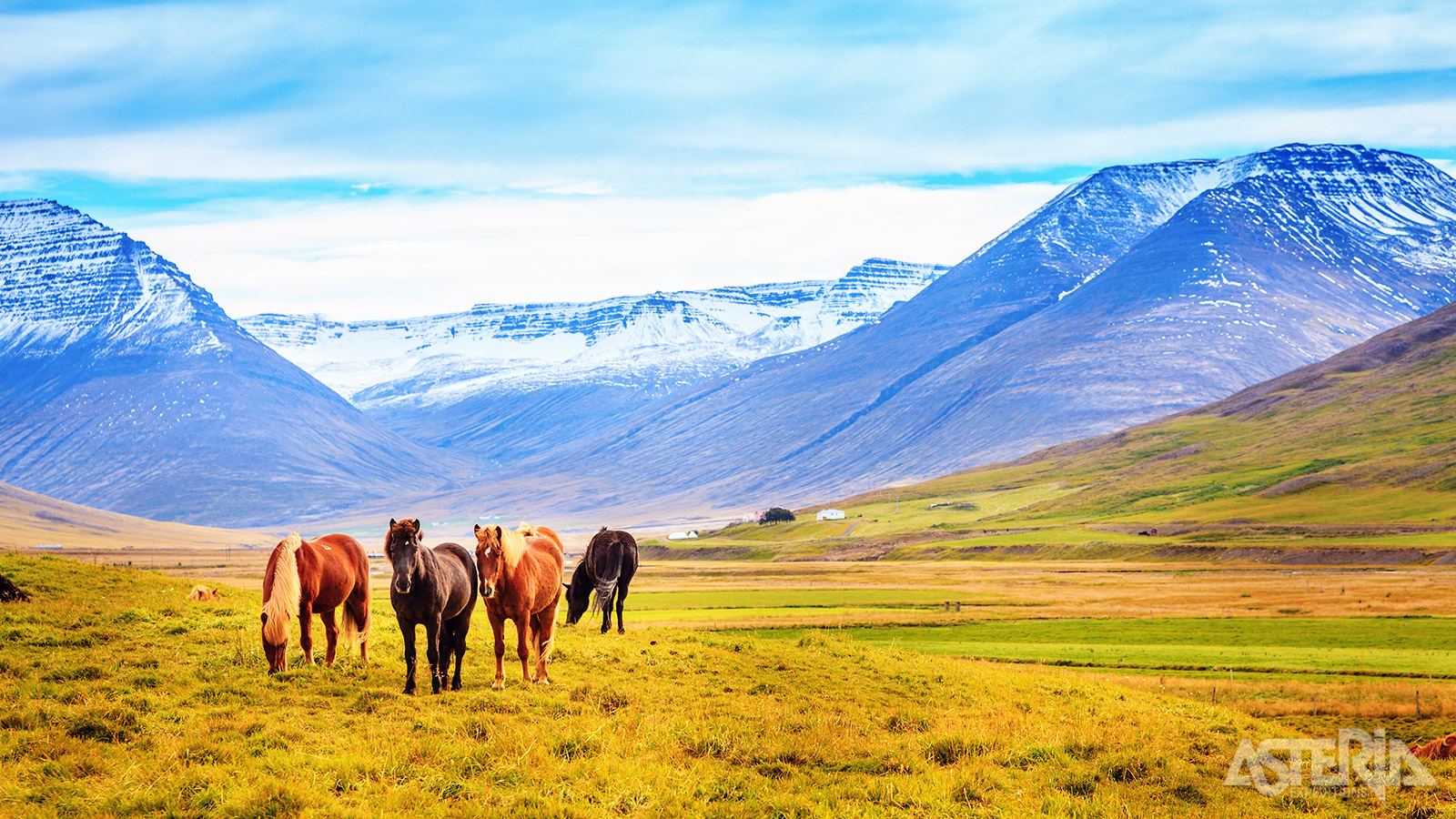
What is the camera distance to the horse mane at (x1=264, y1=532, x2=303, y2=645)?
23062mm

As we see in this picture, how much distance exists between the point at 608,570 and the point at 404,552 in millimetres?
15398

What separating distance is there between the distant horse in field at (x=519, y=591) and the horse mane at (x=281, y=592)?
12.9 ft

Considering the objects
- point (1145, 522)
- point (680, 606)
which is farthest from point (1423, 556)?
point (680, 606)

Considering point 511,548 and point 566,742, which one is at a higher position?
point 511,548

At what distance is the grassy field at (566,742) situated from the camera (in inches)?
641

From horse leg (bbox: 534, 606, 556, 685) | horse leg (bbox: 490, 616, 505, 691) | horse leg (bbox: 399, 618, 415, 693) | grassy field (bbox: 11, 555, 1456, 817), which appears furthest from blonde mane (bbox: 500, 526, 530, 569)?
grassy field (bbox: 11, 555, 1456, 817)

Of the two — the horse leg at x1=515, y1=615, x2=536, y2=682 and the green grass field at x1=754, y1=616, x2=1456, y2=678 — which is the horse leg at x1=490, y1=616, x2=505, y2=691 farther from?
the green grass field at x1=754, y1=616, x2=1456, y2=678

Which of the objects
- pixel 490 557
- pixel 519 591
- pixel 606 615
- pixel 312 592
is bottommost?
pixel 606 615

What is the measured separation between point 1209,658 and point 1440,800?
3290cm

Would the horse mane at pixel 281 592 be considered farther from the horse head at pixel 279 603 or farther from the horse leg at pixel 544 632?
the horse leg at pixel 544 632

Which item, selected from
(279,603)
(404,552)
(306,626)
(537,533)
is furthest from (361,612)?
(404,552)

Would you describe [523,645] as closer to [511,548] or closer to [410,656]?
[511,548]

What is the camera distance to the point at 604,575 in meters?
36.1

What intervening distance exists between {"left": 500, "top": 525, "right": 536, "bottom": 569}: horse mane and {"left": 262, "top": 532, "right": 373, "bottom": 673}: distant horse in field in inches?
155
